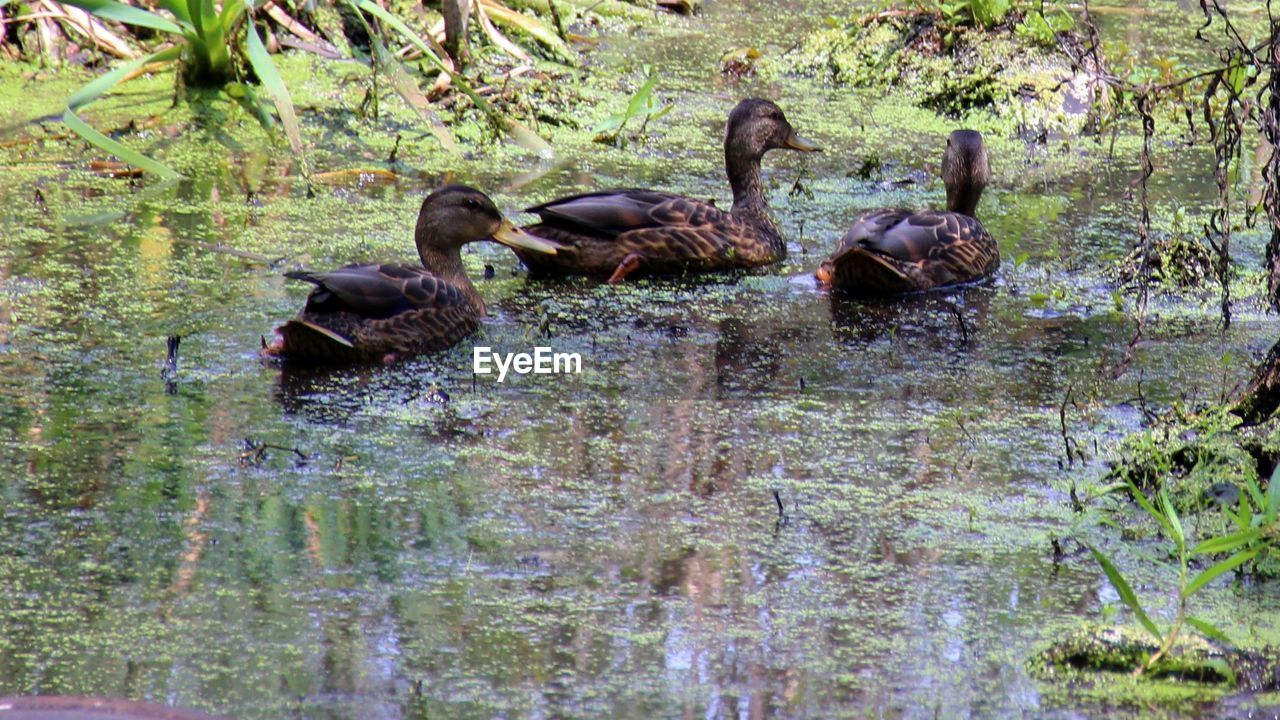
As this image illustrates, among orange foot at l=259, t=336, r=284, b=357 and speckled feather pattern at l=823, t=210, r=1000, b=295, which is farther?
speckled feather pattern at l=823, t=210, r=1000, b=295

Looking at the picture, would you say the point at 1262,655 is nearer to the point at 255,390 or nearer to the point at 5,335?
the point at 255,390

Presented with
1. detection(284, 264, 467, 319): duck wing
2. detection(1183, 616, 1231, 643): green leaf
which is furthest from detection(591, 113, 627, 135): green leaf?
detection(1183, 616, 1231, 643): green leaf

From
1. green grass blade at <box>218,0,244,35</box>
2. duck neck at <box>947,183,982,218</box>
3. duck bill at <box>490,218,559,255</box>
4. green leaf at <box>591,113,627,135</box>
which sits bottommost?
duck bill at <box>490,218,559,255</box>

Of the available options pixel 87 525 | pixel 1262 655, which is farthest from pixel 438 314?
pixel 1262 655

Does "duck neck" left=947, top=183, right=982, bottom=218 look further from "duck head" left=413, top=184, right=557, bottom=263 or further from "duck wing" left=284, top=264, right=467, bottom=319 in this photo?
"duck wing" left=284, top=264, right=467, bottom=319

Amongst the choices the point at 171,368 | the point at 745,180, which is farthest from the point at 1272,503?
the point at 745,180

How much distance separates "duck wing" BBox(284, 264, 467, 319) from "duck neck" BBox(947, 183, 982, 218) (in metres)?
3.05

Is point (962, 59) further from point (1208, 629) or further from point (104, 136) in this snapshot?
point (1208, 629)

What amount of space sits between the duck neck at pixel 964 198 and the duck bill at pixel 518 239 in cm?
222

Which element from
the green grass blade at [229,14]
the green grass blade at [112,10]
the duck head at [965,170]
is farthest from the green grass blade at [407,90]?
the duck head at [965,170]

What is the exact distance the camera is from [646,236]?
798 centimetres

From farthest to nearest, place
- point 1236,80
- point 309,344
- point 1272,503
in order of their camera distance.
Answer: point 309,344
point 1236,80
point 1272,503

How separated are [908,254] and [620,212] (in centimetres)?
134

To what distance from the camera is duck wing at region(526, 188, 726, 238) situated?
7938 mm
